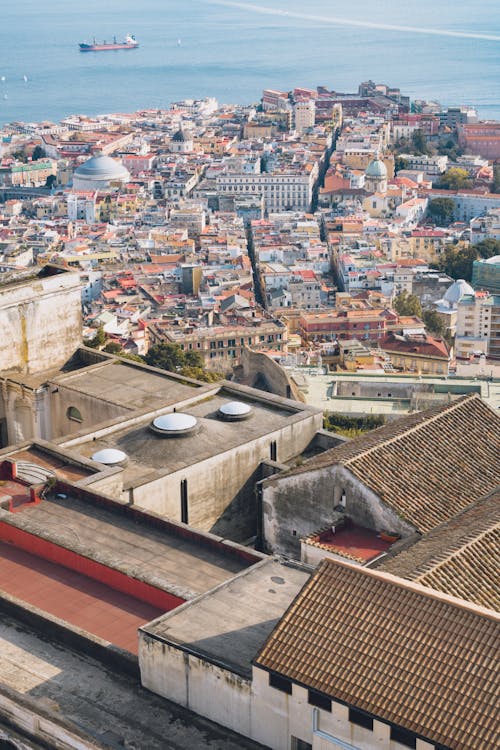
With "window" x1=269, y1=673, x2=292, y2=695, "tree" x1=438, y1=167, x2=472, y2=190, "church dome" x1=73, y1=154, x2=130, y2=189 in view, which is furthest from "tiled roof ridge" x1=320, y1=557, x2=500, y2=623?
"church dome" x1=73, y1=154, x2=130, y2=189

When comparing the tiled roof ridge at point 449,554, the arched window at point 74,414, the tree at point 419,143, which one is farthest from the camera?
the tree at point 419,143

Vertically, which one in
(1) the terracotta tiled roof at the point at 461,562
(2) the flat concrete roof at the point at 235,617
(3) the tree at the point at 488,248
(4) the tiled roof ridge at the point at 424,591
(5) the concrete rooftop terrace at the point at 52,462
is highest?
(4) the tiled roof ridge at the point at 424,591

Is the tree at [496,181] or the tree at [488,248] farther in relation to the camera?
the tree at [496,181]

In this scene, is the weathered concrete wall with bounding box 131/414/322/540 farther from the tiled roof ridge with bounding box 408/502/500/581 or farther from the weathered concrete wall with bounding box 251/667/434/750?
the weathered concrete wall with bounding box 251/667/434/750

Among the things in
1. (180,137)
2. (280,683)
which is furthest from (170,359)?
(180,137)

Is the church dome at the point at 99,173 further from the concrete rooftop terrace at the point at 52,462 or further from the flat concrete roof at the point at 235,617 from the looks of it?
the flat concrete roof at the point at 235,617

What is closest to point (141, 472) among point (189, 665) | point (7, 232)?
point (189, 665)

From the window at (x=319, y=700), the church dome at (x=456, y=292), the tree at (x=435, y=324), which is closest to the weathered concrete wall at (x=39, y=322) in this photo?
the window at (x=319, y=700)
